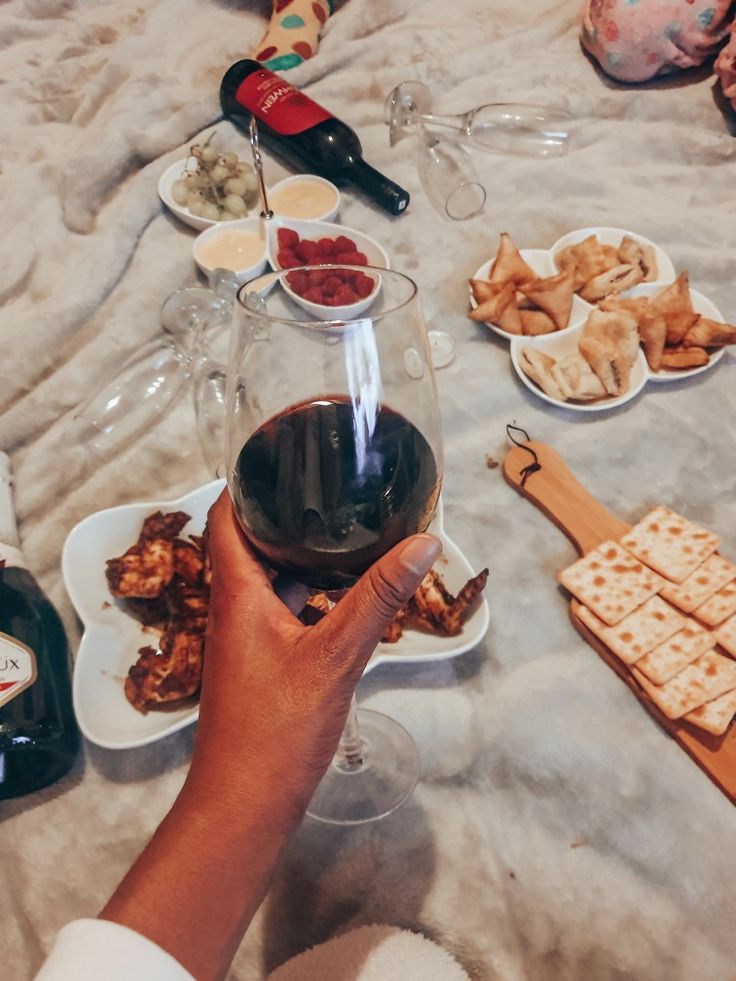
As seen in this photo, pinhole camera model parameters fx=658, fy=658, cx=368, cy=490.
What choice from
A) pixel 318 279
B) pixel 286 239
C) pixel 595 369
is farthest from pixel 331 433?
pixel 286 239

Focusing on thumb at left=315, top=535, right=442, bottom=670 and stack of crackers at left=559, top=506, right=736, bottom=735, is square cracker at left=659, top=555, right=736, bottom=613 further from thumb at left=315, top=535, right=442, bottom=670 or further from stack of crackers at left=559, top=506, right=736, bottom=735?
thumb at left=315, top=535, right=442, bottom=670

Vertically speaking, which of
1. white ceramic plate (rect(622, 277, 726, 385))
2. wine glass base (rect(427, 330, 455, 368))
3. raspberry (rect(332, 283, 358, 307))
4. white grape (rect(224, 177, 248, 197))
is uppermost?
raspberry (rect(332, 283, 358, 307))

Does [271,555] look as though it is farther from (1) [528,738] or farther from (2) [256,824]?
(1) [528,738]

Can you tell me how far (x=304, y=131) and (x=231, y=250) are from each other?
283mm

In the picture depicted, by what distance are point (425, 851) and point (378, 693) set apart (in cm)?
14

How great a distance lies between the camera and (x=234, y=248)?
3.31 ft

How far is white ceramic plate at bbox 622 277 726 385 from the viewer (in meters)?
0.86

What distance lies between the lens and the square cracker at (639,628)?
62 centimetres

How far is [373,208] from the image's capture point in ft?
3.63

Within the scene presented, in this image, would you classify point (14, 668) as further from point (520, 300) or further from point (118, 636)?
point (520, 300)

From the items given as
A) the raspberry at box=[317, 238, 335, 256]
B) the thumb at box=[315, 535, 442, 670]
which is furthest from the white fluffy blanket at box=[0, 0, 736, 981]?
the thumb at box=[315, 535, 442, 670]

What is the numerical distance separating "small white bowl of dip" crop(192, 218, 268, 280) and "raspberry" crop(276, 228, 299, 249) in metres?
0.02

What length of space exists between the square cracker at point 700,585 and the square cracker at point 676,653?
0.07ft

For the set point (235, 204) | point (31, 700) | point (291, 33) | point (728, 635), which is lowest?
point (728, 635)
